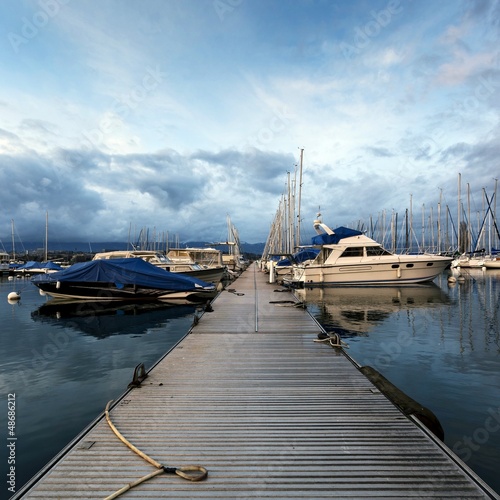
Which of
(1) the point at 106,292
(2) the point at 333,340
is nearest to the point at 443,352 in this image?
(2) the point at 333,340

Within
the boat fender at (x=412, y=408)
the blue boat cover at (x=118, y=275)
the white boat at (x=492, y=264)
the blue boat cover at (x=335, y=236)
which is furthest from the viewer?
the white boat at (x=492, y=264)

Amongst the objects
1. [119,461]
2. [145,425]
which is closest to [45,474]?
[119,461]

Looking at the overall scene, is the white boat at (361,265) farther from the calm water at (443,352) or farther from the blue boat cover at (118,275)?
the blue boat cover at (118,275)

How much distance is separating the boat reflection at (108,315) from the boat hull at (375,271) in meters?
11.7

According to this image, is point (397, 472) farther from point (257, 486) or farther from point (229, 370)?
point (229, 370)

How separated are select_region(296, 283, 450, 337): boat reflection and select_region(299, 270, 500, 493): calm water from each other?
0.04 metres

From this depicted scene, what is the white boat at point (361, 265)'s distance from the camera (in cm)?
2652

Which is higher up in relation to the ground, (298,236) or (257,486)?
(298,236)

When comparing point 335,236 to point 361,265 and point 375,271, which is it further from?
point 375,271

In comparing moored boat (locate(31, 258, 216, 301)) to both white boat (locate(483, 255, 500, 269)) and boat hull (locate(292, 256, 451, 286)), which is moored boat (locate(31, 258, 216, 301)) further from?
white boat (locate(483, 255, 500, 269))

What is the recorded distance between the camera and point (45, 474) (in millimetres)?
3168

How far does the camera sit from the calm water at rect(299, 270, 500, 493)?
5445 mm

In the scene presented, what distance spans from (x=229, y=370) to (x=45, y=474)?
3.45m

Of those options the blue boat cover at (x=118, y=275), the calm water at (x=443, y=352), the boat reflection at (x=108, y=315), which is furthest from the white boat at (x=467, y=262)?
the blue boat cover at (x=118, y=275)
